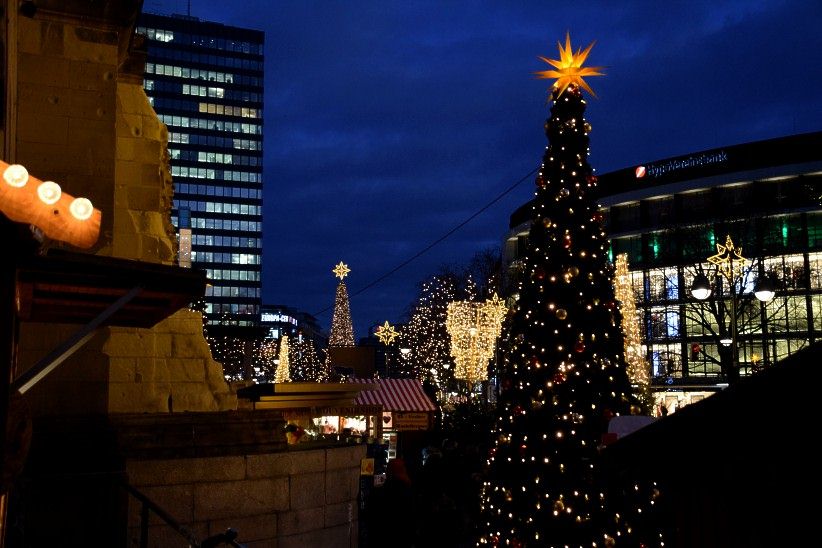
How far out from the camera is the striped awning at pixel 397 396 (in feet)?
88.7

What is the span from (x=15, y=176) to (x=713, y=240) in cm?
6137

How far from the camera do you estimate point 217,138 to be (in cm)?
13812

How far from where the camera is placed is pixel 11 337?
14.6 feet

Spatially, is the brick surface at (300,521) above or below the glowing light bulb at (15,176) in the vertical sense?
below

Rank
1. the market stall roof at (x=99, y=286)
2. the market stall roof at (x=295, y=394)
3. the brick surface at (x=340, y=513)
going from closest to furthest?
the market stall roof at (x=99, y=286) → the brick surface at (x=340, y=513) → the market stall roof at (x=295, y=394)

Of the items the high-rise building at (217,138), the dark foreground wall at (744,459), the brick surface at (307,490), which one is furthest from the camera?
the high-rise building at (217,138)

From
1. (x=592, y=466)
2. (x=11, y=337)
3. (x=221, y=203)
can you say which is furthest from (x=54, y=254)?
(x=221, y=203)

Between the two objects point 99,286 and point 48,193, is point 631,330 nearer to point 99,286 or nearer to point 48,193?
point 99,286

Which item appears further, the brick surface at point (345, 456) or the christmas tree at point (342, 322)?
the christmas tree at point (342, 322)

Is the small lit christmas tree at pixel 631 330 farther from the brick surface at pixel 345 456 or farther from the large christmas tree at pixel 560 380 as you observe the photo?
the brick surface at pixel 345 456

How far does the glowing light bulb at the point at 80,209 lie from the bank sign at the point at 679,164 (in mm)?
70825

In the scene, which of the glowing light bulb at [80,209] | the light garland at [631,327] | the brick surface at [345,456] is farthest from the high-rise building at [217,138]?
the glowing light bulb at [80,209]

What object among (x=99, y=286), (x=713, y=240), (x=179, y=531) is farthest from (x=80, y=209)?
(x=713, y=240)

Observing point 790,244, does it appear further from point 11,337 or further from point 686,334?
point 11,337
